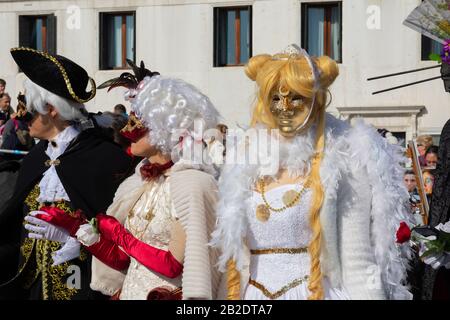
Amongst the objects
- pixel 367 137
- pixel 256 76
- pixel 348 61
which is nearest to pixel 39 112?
pixel 256 76

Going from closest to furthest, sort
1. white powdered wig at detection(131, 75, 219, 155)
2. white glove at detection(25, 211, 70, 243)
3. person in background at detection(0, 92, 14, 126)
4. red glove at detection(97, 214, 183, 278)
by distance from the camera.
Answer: red glove at detection(97, 214, 183, 278), white powdered wig at detection(131, 75, 219, 155), white glove at detection(25, 211, 70, 243), person in background at detection(0, 92, 14, 126)

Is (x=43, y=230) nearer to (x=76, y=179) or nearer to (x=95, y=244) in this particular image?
(x=95, y=244)

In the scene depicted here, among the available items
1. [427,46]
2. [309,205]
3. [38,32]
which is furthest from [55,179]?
[38,32]

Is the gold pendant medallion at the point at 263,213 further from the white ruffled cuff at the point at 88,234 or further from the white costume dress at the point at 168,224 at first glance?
the white ruffled cuff at the point at 88,234

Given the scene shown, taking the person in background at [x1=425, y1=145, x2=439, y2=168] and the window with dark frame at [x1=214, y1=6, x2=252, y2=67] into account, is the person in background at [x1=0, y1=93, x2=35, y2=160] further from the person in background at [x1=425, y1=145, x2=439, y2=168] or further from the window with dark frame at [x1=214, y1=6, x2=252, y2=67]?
the window with dark frame at [x1=214, y1=6, x2=252, y2=67]

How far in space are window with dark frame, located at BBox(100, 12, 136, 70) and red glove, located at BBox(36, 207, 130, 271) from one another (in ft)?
58.5

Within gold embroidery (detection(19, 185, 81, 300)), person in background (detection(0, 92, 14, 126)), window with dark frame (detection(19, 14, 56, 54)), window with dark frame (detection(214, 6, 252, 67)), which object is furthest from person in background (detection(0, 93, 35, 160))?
window with dark frame (detection(19, 14, 56, 54))

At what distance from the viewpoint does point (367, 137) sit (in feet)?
18.5

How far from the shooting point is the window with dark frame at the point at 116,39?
24.1 metres

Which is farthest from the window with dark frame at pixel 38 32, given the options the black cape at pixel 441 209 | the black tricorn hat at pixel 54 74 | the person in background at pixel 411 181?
the black cape at pixel 441 209

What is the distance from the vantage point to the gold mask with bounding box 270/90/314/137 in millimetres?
5598

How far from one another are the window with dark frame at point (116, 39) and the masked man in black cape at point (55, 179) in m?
17.1

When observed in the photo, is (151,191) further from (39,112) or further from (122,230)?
(39,112)

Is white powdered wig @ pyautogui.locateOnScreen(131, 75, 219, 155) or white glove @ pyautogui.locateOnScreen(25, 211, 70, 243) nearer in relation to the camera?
white powdered wig @ pyautogui.locateOnScreen(131, 75, 219, 155)
